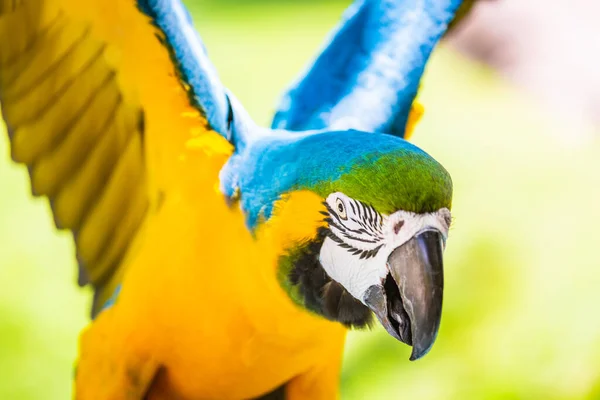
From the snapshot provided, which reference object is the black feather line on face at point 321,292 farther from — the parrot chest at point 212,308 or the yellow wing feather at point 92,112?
the yellow wing feather at point 92,112

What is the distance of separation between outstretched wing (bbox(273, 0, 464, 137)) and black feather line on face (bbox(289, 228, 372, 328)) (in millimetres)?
374

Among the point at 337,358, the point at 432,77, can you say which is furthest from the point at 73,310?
the point at 432,77

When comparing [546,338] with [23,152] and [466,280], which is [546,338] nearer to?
[466,280]

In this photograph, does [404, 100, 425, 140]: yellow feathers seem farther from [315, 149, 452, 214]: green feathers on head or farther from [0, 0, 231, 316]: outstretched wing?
[315, 149, 452, 214]: green feathers on head

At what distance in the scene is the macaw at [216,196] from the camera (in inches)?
40.5

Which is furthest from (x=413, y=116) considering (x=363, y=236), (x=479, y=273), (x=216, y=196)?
(x=479, y=273)

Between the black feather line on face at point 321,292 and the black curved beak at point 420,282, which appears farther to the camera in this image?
the black feather line on face at point 321,292

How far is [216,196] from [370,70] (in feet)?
1.59

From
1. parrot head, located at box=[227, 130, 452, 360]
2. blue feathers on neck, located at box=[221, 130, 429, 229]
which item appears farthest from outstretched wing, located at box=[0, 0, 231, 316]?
parrot head, located at box=[227, 130, 452, 360]

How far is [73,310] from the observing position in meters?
2.25

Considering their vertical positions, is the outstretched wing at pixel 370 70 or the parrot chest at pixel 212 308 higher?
the outstretched wing at pixel 370 70

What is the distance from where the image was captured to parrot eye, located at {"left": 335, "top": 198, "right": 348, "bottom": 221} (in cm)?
104

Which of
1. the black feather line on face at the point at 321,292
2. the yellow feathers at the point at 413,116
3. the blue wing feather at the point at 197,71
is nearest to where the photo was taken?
the black feather line on face at the point at 321,292

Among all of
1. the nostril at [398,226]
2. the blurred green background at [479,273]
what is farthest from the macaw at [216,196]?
the blurred green background at [479,273]
